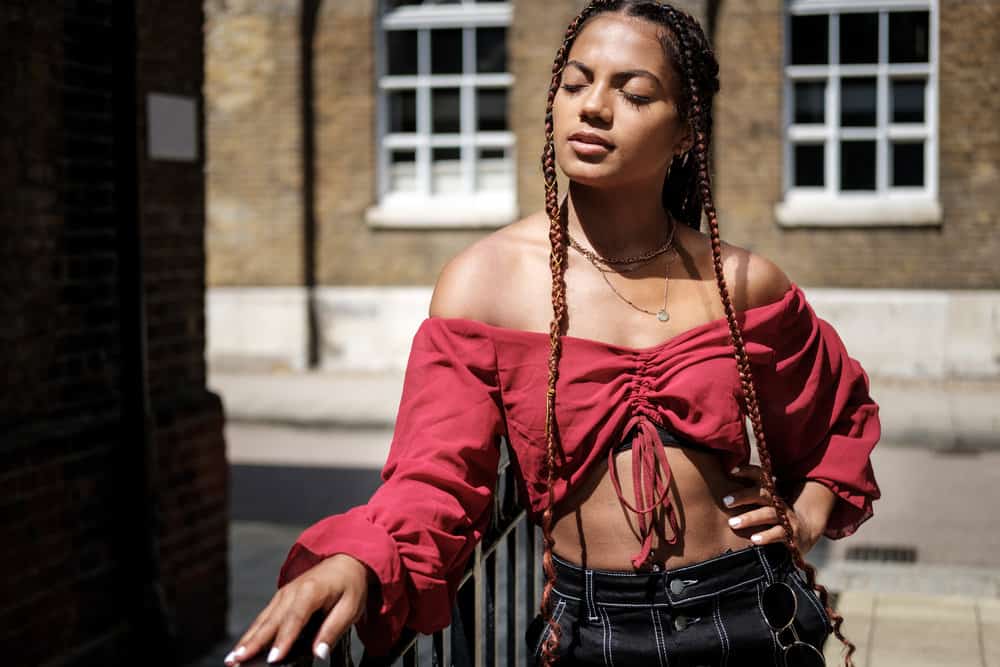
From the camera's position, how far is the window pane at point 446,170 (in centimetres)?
1491

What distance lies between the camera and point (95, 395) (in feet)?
15.0

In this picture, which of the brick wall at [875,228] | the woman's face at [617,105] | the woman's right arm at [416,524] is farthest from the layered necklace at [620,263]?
the brick wall at [875,228]

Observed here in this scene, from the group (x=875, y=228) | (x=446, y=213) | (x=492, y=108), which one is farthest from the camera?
(x=492, y=108)

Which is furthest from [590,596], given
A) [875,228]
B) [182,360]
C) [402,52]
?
[402,52]

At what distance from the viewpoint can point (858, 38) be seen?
14.0 meters

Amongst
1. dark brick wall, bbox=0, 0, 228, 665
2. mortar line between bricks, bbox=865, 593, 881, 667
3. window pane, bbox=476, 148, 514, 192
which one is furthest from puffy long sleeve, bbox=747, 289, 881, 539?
window pane, bbox=476, 148, 514, 192

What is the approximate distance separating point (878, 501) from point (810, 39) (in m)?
6.83

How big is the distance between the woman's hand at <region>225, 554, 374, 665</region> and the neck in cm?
68

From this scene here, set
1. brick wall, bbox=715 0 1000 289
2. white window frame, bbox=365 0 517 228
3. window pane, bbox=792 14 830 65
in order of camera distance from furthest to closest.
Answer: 1. white window frame, bbox=365 0 517 228
2. window pane, bbox=792 14 830 65
3. brick wall, bbox=715 0 1000 289

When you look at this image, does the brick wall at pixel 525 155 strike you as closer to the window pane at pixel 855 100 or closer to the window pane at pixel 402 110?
the window pane at pixel 402 110

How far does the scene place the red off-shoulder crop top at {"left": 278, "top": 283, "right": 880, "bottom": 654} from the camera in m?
1.77

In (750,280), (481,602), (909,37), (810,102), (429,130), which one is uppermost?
(909,37)

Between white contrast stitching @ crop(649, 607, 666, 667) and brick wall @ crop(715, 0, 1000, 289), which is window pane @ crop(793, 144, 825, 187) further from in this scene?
white contrast stitching @ crop(649, 607, 666, 667)

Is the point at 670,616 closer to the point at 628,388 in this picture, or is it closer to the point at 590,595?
the point at 590,595
